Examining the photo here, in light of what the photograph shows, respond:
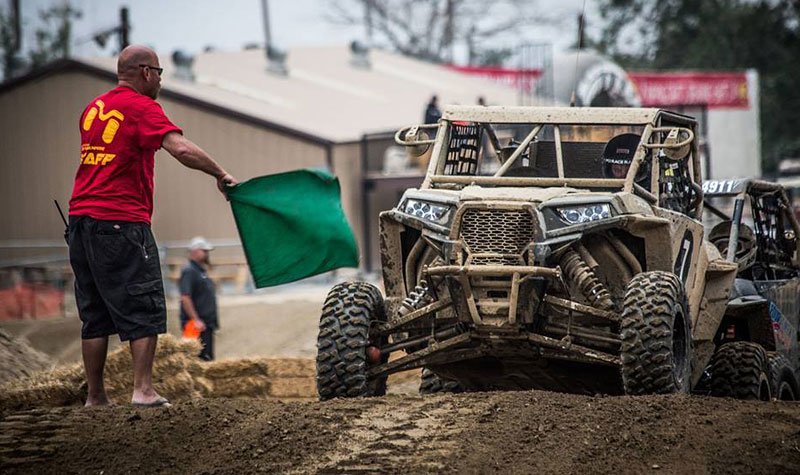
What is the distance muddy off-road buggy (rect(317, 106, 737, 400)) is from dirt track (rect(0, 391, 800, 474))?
84 cm

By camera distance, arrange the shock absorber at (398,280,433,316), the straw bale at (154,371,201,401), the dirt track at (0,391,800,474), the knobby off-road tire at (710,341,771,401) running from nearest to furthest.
Result: 1. the dirt track at (0,391,800,474)
2. the shock absorber at (398,280,433,316)
3. the knobby off-road tire at (710,341,771,401)
4. the straw bale at (154,371,201,401)

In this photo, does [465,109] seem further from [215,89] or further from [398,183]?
[215,89]

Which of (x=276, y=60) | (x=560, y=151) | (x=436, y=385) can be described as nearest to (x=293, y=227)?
(x=560, y=151)

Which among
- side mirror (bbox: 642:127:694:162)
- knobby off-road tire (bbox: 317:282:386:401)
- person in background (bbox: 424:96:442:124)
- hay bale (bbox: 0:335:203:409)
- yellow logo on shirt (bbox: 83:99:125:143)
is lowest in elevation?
hay bale (bbox: 0:335:203:409)

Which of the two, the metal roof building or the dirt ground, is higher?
the metal roof building

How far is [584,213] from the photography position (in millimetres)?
9172

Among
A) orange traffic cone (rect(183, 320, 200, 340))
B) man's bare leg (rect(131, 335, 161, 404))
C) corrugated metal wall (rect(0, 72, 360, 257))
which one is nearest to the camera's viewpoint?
man's bare leg (rect(131, 335, 161, 404))

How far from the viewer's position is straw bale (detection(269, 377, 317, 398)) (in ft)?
41.6

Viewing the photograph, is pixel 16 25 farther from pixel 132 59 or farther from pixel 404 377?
pixel 132 59

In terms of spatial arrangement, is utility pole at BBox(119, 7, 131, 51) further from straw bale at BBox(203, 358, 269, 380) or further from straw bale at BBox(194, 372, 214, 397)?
straw bale at BBox(194, 372, 214, 397)

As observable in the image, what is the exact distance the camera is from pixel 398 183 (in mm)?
31547

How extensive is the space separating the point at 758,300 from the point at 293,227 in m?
4.46

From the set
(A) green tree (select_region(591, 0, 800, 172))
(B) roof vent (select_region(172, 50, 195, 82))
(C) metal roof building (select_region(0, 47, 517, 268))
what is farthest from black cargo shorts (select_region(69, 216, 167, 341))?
(A) green tree (select_region(591, 0, 800, 172))

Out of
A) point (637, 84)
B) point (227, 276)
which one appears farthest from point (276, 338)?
point (637, 84)
